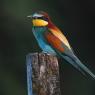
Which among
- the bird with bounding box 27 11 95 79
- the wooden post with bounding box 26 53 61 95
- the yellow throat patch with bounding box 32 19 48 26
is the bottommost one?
the wooden post with bounding box 26 53 61 95

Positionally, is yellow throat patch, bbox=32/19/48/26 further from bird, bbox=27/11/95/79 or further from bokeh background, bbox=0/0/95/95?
bokeh background, bbox=0/0/95/95

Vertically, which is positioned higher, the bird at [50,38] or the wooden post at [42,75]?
the bird at [50,38]

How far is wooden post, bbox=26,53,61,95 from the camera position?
5184mm

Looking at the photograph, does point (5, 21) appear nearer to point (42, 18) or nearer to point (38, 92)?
point (42, 18)

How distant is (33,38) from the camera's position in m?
11.0

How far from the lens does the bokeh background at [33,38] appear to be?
10812 mm

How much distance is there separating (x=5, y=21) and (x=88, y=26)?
129cm

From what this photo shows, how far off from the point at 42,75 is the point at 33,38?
5753mm

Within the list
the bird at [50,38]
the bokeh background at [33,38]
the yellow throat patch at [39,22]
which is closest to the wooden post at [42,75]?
the bird at [50,38]

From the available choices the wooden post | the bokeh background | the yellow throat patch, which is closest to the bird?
the yellow throat patch

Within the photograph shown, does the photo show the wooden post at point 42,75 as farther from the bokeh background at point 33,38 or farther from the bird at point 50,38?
the bokeh background at point 33,38

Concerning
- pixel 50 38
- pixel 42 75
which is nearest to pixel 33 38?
pixel 50 38

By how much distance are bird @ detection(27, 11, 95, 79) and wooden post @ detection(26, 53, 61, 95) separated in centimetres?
71

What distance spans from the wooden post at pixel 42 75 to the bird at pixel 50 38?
0.71 meters
